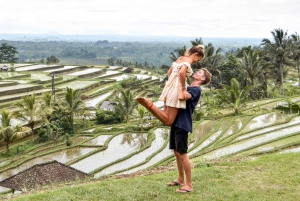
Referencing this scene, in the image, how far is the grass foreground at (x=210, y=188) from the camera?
435 cm

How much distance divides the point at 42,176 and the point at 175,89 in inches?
271

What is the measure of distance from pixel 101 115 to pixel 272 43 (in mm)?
15051

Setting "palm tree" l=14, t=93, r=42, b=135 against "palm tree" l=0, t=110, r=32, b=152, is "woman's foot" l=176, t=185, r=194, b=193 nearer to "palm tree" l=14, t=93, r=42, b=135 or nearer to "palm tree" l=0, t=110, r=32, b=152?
"palm tree" l=0, t=110, r=32, b=152

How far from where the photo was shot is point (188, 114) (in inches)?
168

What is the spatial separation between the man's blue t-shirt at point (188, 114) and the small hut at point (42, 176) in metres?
5.96

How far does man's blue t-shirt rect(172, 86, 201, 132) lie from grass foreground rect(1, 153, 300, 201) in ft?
3.06

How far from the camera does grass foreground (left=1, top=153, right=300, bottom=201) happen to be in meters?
4.35

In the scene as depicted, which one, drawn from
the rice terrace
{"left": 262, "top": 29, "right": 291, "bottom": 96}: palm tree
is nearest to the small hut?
the rice terrace

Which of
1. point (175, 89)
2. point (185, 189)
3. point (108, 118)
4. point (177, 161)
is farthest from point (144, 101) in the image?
point (108, 118)

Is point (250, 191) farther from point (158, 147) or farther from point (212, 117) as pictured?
point (212, 117)

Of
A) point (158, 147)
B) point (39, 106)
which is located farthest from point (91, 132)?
point (158, 147)

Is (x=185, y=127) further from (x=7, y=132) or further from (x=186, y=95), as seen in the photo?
(x=7, y=132)

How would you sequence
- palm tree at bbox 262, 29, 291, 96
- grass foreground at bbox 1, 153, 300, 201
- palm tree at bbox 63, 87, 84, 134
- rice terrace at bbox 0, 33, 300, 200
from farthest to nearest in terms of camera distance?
palm tree at bbox 262, 29, 291, 96 < palm tree at bbox 63, 87, 84, 134 < rice terrace at bbox 0, 33, 300, 200 < grass foreground at bbox 1, 153, 300, 201

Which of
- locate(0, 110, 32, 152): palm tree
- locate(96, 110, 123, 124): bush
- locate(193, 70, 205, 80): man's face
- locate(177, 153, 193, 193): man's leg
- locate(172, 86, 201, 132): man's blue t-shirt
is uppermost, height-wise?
locate(193, 70, 205, 80): man's face
